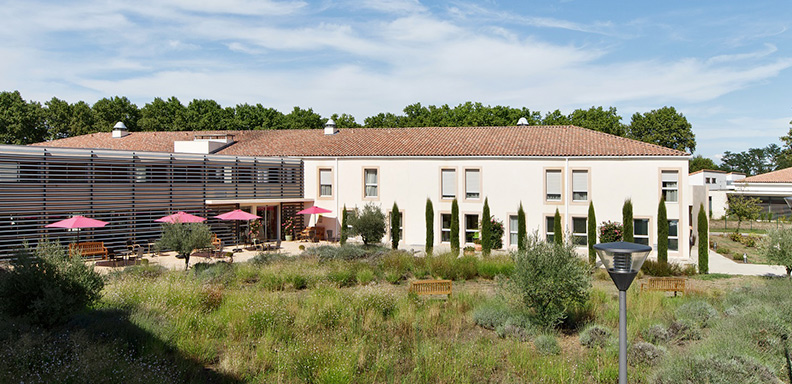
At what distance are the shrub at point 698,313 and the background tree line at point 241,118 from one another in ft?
125

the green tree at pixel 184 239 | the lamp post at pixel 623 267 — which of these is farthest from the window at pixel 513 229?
the lamp post at pixel 623 267

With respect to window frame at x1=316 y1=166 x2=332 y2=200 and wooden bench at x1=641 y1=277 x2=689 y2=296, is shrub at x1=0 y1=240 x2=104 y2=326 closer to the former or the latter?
wooden bench at x1=641 y1=277 x2=689 y2=296

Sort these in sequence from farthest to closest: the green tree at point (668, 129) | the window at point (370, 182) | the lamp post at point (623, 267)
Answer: the green tree at point (668, 129) < the window at point (370, 182) < the lamp post at point (623, 267)

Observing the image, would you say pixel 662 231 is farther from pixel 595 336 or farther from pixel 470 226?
pixel 595 336

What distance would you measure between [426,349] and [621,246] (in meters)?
4.29

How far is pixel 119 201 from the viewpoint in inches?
890

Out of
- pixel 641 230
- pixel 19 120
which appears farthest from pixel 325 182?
pixel 19 120

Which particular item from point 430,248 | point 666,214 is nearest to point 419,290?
point 430,248

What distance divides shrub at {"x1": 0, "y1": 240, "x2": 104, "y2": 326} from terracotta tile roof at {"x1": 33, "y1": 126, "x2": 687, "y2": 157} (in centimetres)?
1909

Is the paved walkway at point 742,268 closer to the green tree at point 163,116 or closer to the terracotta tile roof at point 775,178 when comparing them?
the terracotta tile roof at point 775,178

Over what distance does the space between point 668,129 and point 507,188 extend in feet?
119

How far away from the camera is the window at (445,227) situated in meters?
27.3

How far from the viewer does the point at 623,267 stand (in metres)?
6.07

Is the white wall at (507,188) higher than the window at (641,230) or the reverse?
higher
